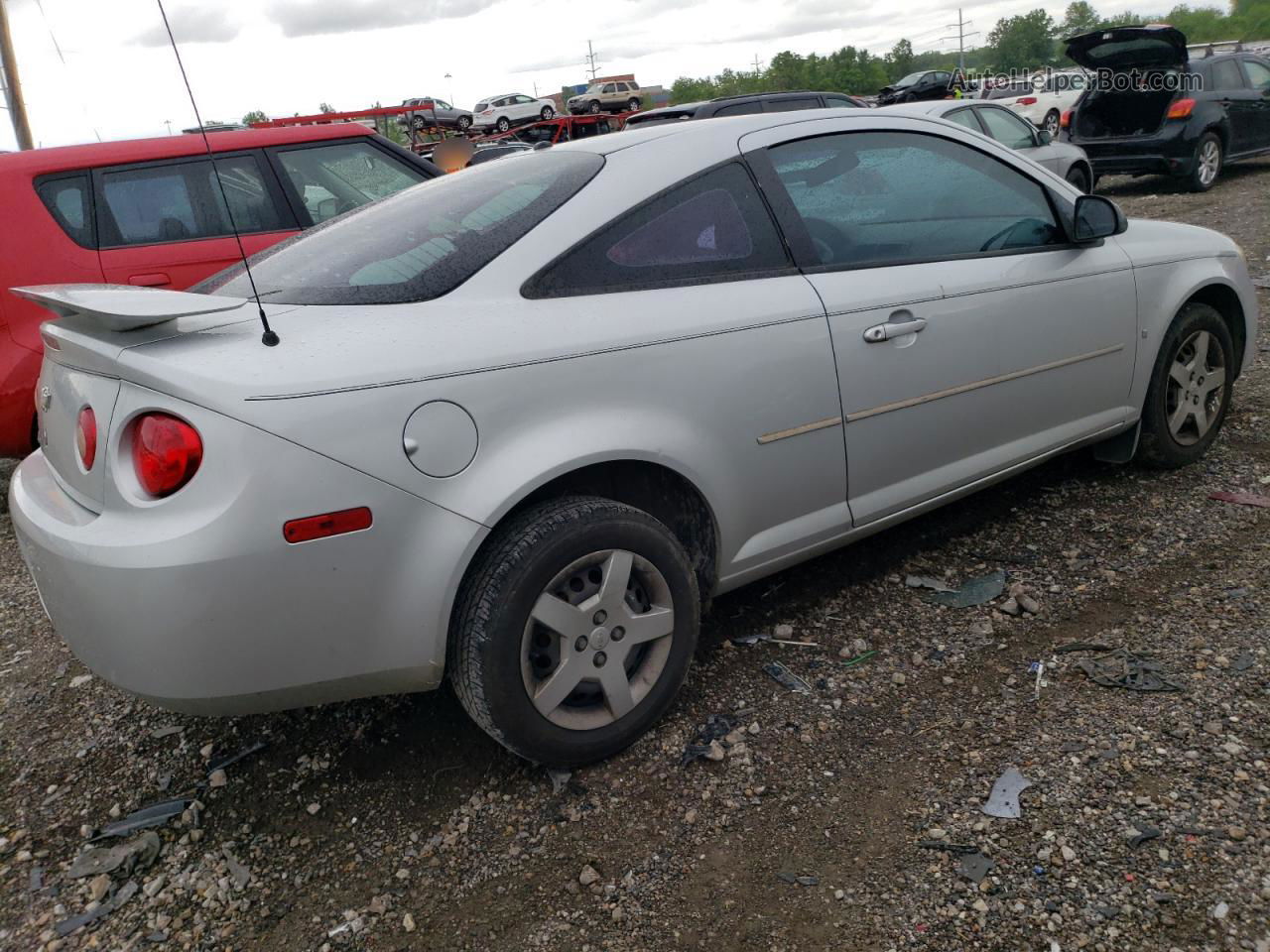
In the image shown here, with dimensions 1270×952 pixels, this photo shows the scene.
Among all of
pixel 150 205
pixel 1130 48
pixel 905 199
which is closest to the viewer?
pixel 905 199

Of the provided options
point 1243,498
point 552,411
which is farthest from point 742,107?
point 552,411

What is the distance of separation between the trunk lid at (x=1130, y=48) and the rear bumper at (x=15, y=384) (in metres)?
→ 11.3

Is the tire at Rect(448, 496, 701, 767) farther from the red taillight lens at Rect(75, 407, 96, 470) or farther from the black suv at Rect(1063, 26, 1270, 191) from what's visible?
the black suv at Rect(1063, 26, 1270, 191)

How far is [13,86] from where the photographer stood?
54.0ft

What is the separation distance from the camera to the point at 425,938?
2156 mm

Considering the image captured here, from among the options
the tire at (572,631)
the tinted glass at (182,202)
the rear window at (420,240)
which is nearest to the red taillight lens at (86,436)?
the rear window at (420,240)

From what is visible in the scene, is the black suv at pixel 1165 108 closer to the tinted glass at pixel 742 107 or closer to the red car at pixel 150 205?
the tinted glass at pixel 742 107

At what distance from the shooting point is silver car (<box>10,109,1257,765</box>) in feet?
6.97

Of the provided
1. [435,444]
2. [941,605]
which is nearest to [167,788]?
[435,444]

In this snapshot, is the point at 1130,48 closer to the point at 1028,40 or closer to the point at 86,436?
the point at 86,436

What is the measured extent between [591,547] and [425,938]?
Answer: 93 centimetres

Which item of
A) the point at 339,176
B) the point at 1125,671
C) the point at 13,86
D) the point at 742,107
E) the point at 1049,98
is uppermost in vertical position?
the point at 13,86

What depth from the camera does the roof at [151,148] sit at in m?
4.96

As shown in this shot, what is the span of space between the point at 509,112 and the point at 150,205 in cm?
3190
